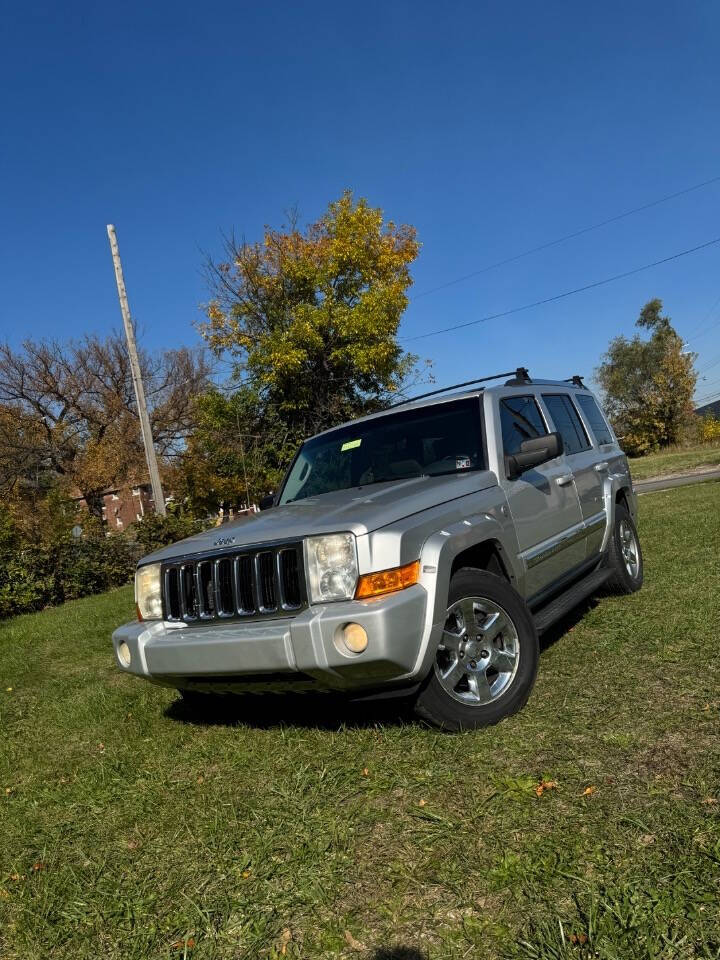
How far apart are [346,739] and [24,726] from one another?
2.62 meters

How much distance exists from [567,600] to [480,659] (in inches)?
50.2

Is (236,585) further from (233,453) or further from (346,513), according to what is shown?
(233,453)

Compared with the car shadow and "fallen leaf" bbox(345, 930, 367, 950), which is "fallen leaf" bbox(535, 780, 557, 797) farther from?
the car shadow

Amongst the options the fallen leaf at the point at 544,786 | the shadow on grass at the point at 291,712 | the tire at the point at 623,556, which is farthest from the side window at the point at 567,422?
the fallen leaf at the point at 544,786

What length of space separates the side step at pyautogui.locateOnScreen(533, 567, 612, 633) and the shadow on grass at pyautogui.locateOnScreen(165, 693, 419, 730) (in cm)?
96

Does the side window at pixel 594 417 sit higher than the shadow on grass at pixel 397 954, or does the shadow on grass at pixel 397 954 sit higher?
the side window at pixel 594 417

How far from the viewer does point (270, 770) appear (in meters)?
3.34

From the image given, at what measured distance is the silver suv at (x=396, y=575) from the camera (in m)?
3.06

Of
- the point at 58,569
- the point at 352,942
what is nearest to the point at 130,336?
the point at 58,569

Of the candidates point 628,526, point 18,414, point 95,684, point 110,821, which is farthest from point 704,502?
point 18,414

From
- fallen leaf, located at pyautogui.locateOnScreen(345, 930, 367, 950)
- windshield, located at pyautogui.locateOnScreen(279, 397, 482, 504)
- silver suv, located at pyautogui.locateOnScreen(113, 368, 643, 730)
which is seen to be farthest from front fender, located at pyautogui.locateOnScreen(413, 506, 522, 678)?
A: fallen leaf, located at pyautogui.locateOnScreen(345, 930, 367, 950)

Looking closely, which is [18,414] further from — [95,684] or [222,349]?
[95,684]

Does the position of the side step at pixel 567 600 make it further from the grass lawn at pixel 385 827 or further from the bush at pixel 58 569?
the bush at pixel 58 569

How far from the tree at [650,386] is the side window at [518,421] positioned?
43.2 m
